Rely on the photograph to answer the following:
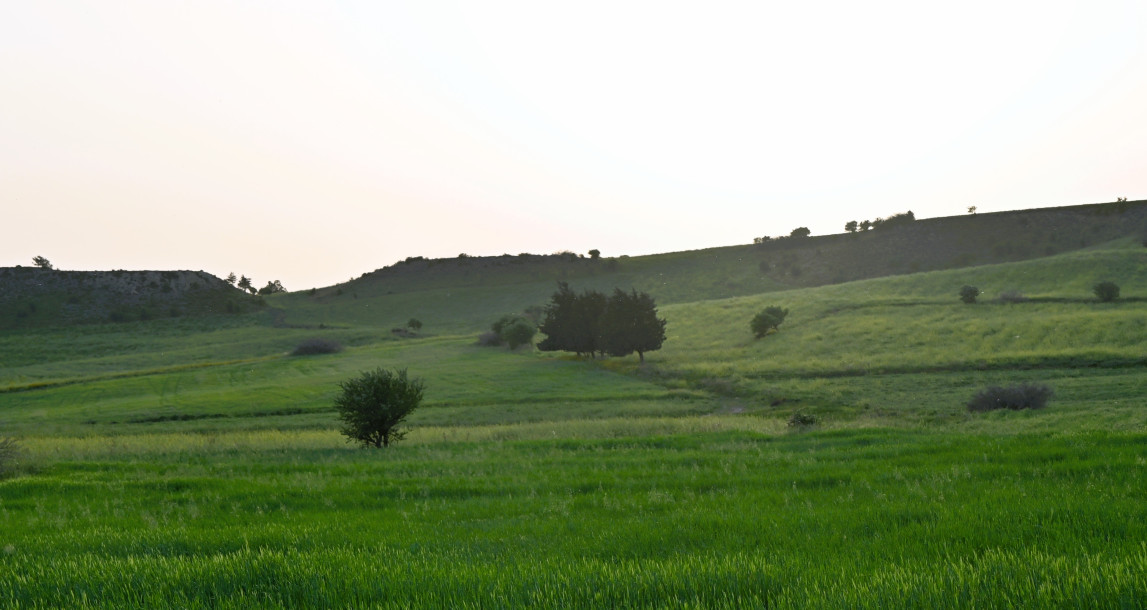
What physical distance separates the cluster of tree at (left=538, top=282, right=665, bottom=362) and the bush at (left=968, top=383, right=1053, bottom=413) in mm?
33940

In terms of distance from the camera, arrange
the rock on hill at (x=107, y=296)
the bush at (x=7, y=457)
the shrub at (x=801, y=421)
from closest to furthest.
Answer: the bush at (x=7, y=457), the shrub at (x=801, y=421), the rock on hill at (x=107, y=296)

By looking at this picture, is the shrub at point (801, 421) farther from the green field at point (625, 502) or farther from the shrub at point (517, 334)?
the shrub at point (517, 334)

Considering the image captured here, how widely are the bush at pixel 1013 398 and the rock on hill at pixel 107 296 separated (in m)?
125

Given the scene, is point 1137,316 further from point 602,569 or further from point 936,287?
point 602,569

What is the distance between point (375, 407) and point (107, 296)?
426ft

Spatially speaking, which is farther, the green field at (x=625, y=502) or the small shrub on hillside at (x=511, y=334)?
the small shrub on hillside at (x=511, y=334)

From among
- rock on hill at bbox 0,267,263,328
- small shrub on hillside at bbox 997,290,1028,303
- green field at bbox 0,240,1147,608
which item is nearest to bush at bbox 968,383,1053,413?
green field at bbox 0,240,1147,608

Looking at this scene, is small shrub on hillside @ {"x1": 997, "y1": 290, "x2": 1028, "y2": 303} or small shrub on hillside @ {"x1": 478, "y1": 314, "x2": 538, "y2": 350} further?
small shrub on hillside @ {"x1": 478, "y1": 314, "x2": 538, "y2": 350}

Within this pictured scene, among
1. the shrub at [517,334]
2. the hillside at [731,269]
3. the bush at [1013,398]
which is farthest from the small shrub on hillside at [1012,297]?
the hillside at [731,269]

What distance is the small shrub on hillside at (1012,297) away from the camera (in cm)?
6575

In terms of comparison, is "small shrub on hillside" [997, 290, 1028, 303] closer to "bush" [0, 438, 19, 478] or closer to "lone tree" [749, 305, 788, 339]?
"lone tree" [749, 305, 788, 339]

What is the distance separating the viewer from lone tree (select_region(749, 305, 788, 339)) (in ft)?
222

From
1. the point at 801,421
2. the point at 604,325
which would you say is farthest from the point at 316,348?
the point at 801,421

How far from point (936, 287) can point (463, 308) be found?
78.1 meters
